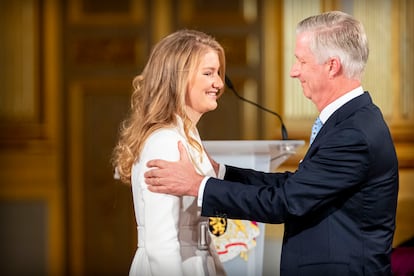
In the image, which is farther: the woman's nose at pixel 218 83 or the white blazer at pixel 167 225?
the woman's nose at pixel 218 83

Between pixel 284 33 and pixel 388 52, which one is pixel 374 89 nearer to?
pixel 388 52

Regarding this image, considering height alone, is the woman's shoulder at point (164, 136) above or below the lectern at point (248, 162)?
above

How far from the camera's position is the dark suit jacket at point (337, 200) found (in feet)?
6.86

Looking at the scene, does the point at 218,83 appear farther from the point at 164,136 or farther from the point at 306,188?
the point at 306,188

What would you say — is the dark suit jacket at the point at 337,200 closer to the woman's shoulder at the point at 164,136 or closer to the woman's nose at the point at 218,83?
the woman's shoulder at the point at 164,136

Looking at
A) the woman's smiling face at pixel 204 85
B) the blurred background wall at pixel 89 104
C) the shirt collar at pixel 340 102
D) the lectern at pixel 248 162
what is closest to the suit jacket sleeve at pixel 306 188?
the shirt collar at pixel 340 102

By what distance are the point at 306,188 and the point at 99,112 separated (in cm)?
270

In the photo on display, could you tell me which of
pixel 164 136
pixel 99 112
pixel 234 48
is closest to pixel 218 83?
pixel 164 136

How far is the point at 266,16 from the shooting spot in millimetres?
4539

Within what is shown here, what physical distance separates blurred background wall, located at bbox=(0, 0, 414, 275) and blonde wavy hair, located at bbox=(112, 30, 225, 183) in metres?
2.26

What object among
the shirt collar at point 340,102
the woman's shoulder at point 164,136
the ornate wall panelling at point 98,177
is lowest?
the ornate wall panelling at point 98,177

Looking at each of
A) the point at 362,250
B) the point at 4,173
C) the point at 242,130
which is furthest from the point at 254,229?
the point at 4,173

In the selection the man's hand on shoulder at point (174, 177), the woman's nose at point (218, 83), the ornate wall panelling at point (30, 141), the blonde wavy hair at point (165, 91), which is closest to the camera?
the man's hand on shoulder at point (174, 177)

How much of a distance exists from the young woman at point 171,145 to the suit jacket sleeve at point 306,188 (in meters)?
0.09
